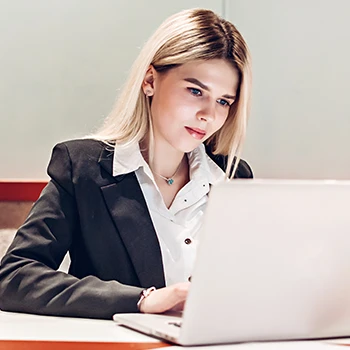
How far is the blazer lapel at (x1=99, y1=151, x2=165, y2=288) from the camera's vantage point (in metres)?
1.67

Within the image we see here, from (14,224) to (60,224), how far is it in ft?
2.84

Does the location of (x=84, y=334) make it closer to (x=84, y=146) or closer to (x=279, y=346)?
(x=279, y=346)

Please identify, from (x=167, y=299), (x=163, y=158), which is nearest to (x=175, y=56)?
(x=163, y=158)

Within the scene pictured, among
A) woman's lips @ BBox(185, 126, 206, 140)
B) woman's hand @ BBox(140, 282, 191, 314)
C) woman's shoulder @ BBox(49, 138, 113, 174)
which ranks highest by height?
woman's lips @ BBox(185, 126, 206, 140)

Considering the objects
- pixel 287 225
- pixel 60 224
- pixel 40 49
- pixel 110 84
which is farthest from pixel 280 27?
pixel 287 225

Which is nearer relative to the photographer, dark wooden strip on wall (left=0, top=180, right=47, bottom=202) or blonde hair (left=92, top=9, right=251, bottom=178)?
blonde hair (left=92, top=9, right=251, bottom=178)

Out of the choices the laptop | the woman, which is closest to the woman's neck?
the woman

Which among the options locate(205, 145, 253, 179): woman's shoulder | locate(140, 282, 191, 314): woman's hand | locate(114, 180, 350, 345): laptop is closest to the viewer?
locate(114, 180, 350, 345): laptop

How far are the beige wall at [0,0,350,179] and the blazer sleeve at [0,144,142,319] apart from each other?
811 mm

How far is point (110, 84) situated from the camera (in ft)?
8.37

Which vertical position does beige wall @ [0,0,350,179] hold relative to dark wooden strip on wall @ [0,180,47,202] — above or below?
above

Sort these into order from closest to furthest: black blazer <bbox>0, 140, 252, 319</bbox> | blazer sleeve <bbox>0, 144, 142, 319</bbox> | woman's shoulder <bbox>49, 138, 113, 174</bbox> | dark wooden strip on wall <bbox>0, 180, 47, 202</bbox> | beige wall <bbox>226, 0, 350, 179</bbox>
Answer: blazer sleeve <bbox>0, 144, 142, 319</bbox> < black blazer <bbox>0, 140, 252, 319</bbox> < woman's shoulder <bbox>49, 138, 113, 174</bbox> < beige wall <bbox>226, 0, 350, 179</bbox> < dark wooden strip on wall <bbox>0, 180, 47, 202</bbox>

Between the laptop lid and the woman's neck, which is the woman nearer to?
the woman's neck

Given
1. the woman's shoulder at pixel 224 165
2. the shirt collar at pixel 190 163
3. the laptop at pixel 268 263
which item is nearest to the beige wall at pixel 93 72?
the woman's shoulder at pixel 224 165
